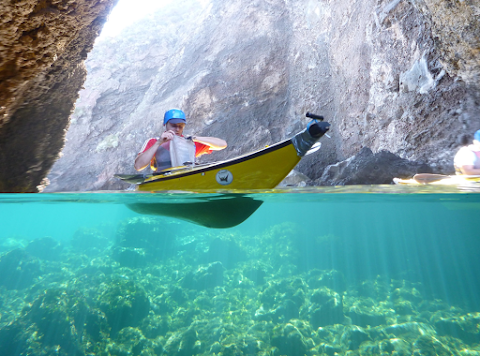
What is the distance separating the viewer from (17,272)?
38.0ft

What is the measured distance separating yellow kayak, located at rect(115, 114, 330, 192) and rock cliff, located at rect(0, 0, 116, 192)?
7.24 ft

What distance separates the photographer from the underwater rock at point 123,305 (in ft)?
23.5

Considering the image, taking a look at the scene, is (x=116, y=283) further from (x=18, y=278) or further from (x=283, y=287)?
(x=18, y=278)

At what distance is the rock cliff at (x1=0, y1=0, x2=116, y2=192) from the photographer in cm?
307

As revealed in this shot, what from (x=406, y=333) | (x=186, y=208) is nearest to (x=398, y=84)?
(x=406, y=333)

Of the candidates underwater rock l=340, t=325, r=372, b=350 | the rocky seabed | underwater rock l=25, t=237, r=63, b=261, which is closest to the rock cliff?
the rocky seabed

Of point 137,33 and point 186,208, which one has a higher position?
point 137,33

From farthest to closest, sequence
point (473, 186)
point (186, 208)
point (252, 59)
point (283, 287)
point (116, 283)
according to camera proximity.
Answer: point (252, 59) → point (283, 287) → point (116, 283) → point (186, 208) → point (473, 186)

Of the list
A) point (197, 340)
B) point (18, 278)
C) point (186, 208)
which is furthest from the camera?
point (18, 278)

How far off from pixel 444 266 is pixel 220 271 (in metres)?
30.0

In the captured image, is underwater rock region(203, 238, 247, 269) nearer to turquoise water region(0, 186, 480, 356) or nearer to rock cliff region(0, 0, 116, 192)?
turquoise water region(0, 186, 480, 356)

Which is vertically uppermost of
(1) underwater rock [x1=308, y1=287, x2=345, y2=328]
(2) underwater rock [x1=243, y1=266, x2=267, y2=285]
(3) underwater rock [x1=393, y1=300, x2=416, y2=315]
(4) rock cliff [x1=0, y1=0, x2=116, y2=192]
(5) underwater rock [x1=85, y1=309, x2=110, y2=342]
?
(4) rock cliff [x1=0, y1=0, x2=116, y2=192]

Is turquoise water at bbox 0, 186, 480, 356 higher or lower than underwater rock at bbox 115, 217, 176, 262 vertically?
lower

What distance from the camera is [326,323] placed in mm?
7559
